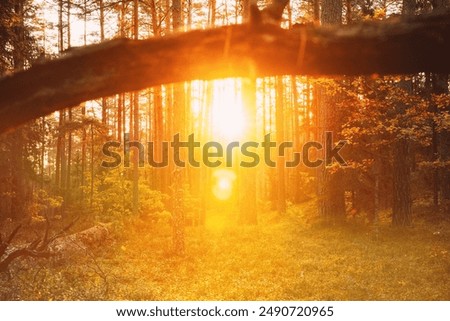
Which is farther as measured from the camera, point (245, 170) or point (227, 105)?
point (227, 105)

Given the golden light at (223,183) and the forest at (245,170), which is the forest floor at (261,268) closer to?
the forest at (245,170)

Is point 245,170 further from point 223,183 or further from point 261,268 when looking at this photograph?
point 223,183

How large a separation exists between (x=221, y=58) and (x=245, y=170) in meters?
20.1

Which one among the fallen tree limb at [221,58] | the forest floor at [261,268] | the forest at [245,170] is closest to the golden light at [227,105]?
the forest at [245,170]

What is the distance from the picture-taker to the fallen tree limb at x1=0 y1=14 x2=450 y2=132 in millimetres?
2090

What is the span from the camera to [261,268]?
1183 cm

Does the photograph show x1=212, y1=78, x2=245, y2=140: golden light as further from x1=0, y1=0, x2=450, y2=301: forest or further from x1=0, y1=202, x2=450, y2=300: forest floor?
x1=0, y1=202, x2=450, y2=300: forest floor

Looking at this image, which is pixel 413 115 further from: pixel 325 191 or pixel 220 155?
pixel 220 155

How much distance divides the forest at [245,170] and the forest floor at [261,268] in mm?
70

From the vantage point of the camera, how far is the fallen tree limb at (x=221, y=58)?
2.09 meters

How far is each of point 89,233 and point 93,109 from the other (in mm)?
28341

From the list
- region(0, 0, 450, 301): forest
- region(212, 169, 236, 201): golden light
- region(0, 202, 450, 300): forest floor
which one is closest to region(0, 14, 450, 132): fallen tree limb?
region(0, 0, 450, 301): forest

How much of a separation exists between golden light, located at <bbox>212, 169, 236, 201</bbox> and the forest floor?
19514mm

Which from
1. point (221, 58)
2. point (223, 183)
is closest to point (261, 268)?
point (221, 58)
